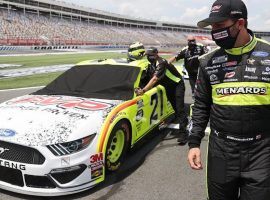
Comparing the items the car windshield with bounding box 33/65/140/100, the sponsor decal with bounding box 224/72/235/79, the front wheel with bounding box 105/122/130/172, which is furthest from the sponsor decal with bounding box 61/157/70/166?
the sponsor decal with bounding box 224/72/235/79

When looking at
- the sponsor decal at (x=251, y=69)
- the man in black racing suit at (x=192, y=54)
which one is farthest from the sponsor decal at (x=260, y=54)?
the man in black racing suit at (x=192, y=54)

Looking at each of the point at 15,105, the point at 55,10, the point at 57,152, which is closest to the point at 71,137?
the point at 57,152

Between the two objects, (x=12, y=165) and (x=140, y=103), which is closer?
(x=12, y=165)

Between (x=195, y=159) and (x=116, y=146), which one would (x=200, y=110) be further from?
(x=116, y=146)

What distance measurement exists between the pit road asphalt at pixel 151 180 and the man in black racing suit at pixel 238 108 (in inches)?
66.0

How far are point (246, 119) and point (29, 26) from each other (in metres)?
52.8

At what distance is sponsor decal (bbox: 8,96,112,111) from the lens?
15.2 ft

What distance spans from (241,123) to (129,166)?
2.82 meters

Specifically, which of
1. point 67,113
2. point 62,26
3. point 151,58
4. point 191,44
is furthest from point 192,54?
point 62,26

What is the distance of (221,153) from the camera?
2455 millimetres

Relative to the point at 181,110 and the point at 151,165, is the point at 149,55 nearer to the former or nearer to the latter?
the point at 181,110

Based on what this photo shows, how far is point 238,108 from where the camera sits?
2.36m

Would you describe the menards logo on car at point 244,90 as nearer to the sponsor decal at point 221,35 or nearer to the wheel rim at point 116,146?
the sponsor decal at point 221,35

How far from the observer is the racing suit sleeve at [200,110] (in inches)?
103
